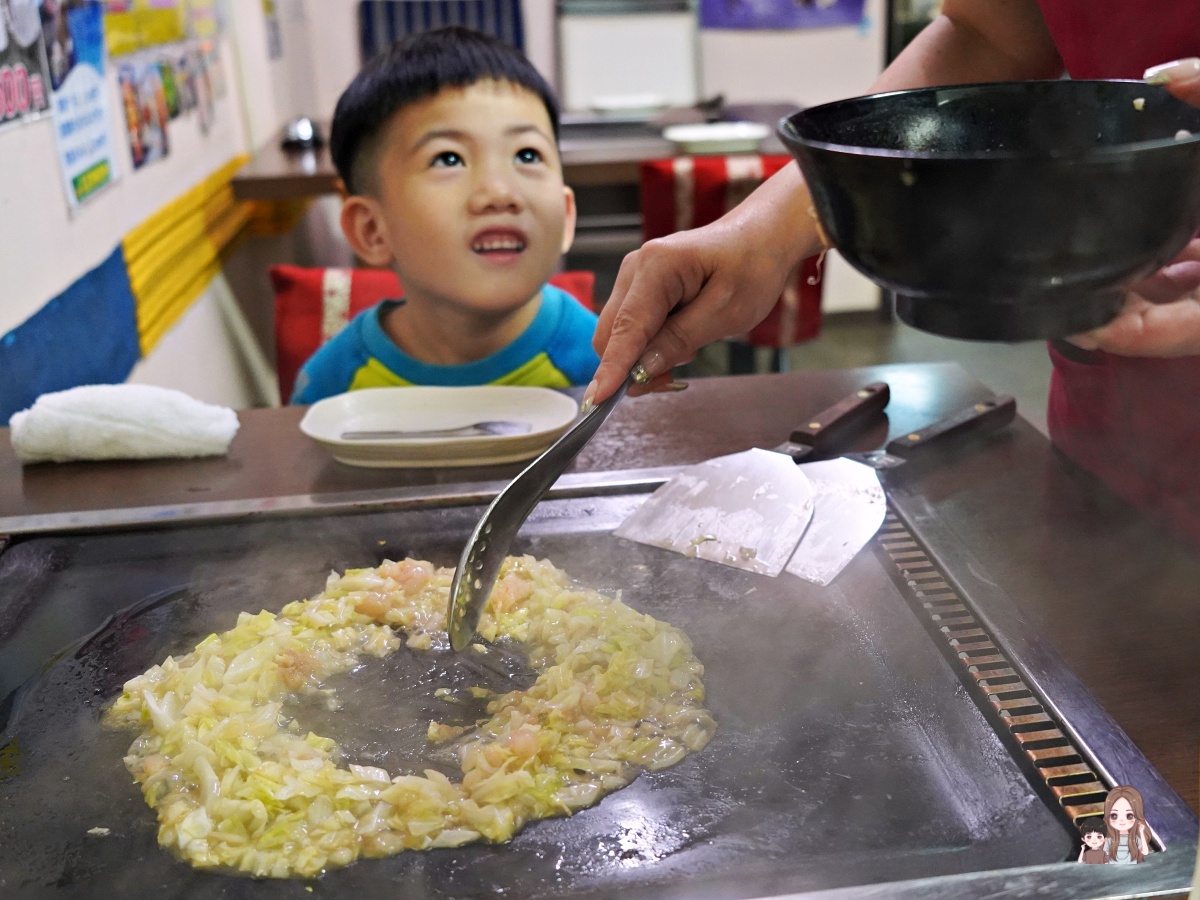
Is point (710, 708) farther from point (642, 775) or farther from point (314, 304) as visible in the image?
point (314, 304)

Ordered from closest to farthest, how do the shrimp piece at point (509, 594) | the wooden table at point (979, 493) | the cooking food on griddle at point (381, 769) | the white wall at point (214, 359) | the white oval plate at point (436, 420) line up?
the cooking food on griddle at point (381, 769), the wooden table at point (979, 493), the shrimp piece at point (509, 594), the white oval plate at point (436, 420), the white wall at point (214, 359)

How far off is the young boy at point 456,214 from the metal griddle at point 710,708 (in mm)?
779

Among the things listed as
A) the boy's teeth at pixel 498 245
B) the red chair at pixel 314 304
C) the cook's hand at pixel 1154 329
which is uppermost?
the cook's hand at pixel 1154 329

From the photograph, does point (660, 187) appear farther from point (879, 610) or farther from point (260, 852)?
point (260, 852)

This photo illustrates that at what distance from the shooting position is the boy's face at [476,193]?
2.03 m

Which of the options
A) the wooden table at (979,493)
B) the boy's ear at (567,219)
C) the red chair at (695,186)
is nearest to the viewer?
the wooden table at (979,493)

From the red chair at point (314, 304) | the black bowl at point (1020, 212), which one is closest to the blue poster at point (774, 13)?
the red chair at point (314, 304)

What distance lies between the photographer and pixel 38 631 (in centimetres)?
121

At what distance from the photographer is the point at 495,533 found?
3.67ft

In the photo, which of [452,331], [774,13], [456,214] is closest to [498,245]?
[456,214]

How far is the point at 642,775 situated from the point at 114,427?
1.05 meters

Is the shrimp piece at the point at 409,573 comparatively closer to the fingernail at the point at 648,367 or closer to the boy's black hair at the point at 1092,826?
the fingernail at the point at 648,367

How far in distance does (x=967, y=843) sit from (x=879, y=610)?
36cm

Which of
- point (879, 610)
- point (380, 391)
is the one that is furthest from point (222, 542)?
point (879, 610)
